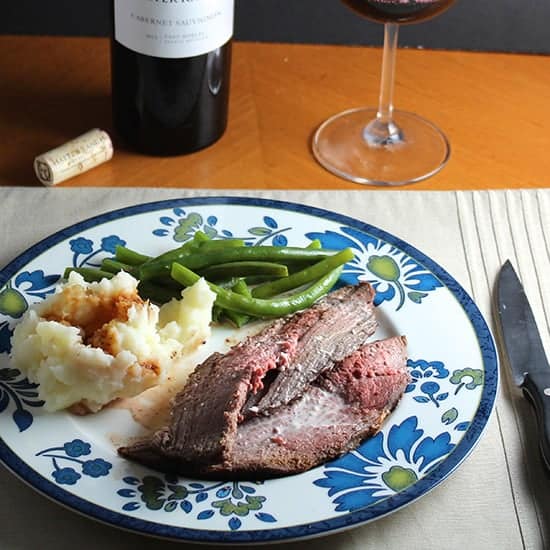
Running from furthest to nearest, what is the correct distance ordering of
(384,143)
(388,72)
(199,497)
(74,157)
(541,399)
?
(384,143)
(388,72)
(74,157)
(541,399)
(199,497)

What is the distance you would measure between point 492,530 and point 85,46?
1.70 metres

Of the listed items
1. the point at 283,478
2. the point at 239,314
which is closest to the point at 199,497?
the point at 283,478

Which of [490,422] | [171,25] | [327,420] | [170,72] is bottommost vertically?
[490,422]

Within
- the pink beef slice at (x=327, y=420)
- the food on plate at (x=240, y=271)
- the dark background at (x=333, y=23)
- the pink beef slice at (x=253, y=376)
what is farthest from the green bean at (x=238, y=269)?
the dark background at (x=333, y=23)

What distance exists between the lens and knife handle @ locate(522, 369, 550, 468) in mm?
1627

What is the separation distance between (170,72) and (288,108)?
442 mm

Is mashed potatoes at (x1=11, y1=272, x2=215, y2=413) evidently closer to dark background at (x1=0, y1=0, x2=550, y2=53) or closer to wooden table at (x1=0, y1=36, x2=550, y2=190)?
wooden table at (x1=0, y1=36, x2=550, y2=190)

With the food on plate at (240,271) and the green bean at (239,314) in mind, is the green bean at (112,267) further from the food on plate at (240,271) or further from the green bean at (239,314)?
the green bean at (239,314)

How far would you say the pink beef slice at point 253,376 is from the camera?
1.50 meters

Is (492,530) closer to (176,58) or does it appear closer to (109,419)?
(109,419)

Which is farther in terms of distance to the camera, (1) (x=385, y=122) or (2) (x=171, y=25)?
(1) (x=385, y=122)

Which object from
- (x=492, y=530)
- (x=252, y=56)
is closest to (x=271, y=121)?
(x=252, y=56)

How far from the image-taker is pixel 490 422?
1.75 metres

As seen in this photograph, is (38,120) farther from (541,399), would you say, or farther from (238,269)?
(541,399)
